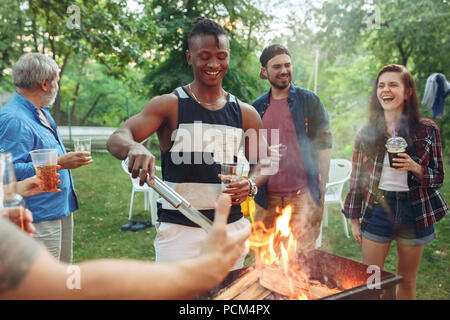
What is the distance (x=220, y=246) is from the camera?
110cm

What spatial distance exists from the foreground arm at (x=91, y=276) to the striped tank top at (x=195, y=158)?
1245 millimetres

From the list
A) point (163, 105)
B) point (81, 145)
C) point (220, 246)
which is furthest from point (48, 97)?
point (220, 246)

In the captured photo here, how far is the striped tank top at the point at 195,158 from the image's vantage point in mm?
2281

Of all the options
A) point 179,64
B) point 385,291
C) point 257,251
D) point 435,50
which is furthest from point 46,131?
point 435,50

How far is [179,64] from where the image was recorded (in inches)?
427

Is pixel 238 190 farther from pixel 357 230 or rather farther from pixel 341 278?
pixel 357 230

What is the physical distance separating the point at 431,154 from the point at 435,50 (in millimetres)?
9580

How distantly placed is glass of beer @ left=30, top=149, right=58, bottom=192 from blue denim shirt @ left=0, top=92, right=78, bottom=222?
13.4 inches

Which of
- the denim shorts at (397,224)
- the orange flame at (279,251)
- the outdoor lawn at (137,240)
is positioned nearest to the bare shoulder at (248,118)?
the orange flame at (279,251)

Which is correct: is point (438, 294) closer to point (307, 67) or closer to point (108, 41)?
point (108, 41)

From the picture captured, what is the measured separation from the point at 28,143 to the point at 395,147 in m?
3.14

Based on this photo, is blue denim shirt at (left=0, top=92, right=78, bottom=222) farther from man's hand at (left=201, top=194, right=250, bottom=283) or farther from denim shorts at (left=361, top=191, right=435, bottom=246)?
denim shorts at (left=361, top=191, right=435, bottom=246)

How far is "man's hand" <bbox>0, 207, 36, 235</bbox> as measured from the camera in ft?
3.91

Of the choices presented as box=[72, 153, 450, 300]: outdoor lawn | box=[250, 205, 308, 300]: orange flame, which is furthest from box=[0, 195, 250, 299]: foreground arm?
box=[72, 153, 450, 300]: outdoor lawn
